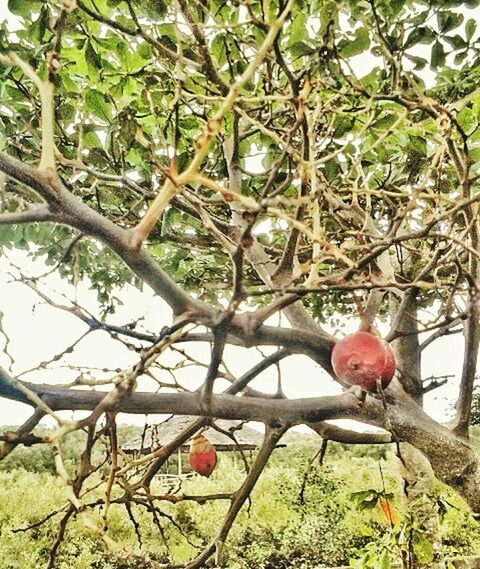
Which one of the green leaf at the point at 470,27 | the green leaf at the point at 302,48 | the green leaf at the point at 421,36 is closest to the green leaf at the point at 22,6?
the green leaf at the point at 302,48

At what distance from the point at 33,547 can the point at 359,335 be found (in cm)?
1341

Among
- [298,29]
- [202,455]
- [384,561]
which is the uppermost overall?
[298,29]

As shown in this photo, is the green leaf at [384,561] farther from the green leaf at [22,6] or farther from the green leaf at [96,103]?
the green leaf at [22,6]

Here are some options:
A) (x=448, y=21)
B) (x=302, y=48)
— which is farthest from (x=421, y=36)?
(x=302, y=48)

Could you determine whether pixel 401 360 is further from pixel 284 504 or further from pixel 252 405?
pixel 284 504

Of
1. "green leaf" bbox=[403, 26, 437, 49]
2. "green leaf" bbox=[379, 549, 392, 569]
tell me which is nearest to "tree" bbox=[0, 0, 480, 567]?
"green leaf" bbox=[403, 26, 437, 49]

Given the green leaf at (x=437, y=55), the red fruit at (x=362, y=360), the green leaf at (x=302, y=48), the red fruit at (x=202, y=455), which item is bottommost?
the red fruit at (x=202, y=455)

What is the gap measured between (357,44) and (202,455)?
1.74 metres

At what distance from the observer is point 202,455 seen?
2.46 metres

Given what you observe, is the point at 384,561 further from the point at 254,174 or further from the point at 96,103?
the point at 96,103

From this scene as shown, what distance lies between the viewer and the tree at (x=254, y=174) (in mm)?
1165

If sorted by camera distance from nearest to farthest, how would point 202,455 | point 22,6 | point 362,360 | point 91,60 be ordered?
point 362,360 < point 22,6 < point 91,60 < point 202,455

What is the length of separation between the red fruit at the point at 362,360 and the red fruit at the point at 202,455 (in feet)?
3.31

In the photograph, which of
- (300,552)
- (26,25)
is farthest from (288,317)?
(300,552)
